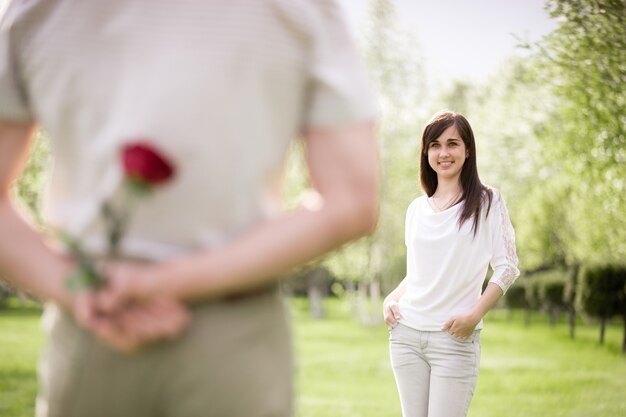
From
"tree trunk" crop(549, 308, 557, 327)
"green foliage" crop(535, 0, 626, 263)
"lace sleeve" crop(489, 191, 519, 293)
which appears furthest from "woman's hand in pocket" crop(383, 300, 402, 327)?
"tree trunk" crop(549, 308, 557, 327)

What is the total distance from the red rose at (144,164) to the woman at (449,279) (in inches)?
116

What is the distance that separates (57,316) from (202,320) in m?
0.28

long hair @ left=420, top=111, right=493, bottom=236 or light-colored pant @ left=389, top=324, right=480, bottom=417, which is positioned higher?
long hair @ left=420, top=111, right=493, bottom=236

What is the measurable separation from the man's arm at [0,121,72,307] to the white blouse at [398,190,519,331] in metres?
2.94

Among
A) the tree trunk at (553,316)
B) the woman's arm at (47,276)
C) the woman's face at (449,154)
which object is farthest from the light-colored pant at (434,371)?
the tree trunk at (553,316)

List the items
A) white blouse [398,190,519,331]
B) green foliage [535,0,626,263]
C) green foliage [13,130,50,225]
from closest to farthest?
white blouse [398,190,519,331]
green foliage [535,0,626,263]
green foliage [13,130,50,225]

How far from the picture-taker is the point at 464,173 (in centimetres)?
405

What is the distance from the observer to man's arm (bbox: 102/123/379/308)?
1.09 metres

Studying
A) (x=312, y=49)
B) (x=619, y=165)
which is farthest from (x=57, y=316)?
(x=619, y=165)

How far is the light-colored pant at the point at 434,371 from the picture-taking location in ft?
12.4

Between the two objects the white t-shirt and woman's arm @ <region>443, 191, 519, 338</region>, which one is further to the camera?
woman's arm @ <region>443, 191, 519, 338</region>

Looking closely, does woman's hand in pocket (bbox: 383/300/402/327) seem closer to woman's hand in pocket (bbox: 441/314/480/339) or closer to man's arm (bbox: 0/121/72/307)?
woman's hand in pocket (bbox: 441/314/480/339)

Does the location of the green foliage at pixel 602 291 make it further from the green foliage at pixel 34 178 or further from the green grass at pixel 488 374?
the green foliage at pixel 34 178

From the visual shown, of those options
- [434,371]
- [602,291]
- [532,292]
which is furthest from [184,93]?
[532,292]
